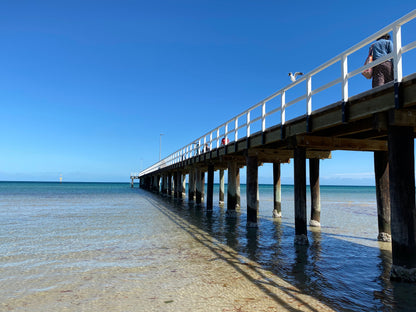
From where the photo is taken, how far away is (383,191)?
10.2m

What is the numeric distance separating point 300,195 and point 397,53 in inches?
201

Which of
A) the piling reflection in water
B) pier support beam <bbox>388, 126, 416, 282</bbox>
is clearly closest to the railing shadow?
the piling reflection in water

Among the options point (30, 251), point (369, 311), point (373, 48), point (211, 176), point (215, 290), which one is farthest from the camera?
point (211, 176)

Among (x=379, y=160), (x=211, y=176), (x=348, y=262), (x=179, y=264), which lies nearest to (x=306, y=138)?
(x=379, y=160)

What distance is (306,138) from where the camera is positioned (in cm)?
964

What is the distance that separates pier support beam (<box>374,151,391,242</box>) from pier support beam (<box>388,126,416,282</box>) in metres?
4.54

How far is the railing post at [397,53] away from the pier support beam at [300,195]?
14.2 feet

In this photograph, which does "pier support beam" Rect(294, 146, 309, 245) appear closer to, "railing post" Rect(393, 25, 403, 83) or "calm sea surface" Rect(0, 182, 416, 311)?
"calm sea surface" Rect(0, 182, 416, 311)

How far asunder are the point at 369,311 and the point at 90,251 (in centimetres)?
726

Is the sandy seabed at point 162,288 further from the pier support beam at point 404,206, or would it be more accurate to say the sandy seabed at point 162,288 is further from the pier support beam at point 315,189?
the pier support beam at point 315,189

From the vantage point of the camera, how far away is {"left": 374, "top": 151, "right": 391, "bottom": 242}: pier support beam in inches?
402

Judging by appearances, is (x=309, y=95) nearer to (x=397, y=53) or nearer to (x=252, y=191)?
(x=397, y=53)

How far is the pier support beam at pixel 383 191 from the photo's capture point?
1022 cm

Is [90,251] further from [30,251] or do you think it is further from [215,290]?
[215,290]
